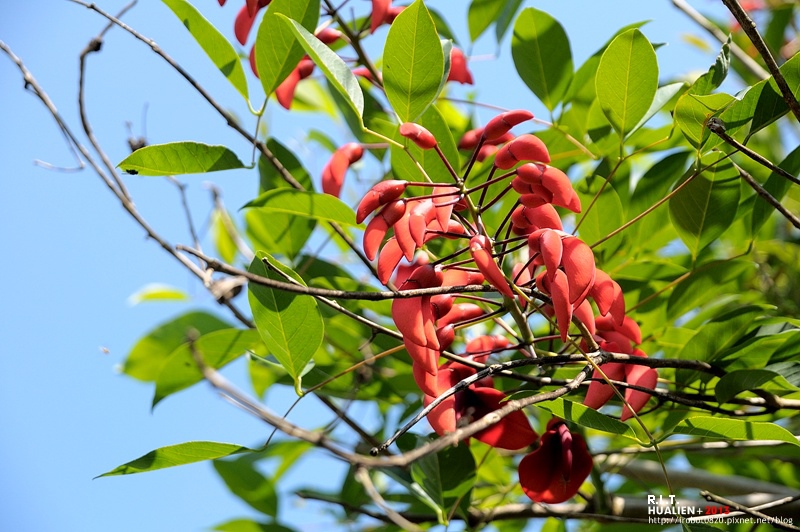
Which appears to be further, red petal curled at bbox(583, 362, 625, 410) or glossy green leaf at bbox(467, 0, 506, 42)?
glossy green leaf at bbox(467, 0, 506, 42)

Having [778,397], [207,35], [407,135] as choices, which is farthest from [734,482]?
[207,35]

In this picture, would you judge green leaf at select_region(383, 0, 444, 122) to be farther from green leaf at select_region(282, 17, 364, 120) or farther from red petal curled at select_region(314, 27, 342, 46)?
red petal curled at select_region(314, 27, 342, 46)

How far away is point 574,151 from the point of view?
110 cm

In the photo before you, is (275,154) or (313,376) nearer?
(313,376)

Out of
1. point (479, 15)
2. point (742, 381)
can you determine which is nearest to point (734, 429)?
point (742, 381)

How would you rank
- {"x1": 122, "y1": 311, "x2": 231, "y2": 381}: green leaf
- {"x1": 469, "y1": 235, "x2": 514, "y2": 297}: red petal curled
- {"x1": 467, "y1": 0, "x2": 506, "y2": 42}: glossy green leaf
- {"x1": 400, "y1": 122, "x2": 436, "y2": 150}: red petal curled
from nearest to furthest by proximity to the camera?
{"x1": 469, "y1": 235, "x2": 514, "y2": 297}: red petal curled
{"x1": 400, "y1": 122, "x2": 436, "y2": 150}: red petal curled
{"x1": 467, "y1": 0, "x2": 506, "y2": 42}: glossy green leaf
{"x1": 122, "y1": 311, "x2": 231, "y2": 381}: green leaf

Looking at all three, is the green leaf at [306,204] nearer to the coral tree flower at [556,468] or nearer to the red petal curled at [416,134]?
the red petal curled at [416,134]

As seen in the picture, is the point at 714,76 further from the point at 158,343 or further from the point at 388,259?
the point at 158,343

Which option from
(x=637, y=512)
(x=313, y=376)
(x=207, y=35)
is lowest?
(x=637, y=512)

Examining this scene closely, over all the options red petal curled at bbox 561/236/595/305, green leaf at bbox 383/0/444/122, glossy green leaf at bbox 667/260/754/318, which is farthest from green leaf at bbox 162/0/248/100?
glossy green leaf at bbox 667/260/754/318

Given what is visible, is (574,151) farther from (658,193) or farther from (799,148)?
(799,148)

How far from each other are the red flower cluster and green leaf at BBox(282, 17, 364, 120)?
0.09m

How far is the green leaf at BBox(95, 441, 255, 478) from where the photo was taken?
0.77m

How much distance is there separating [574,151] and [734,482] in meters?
0.54
